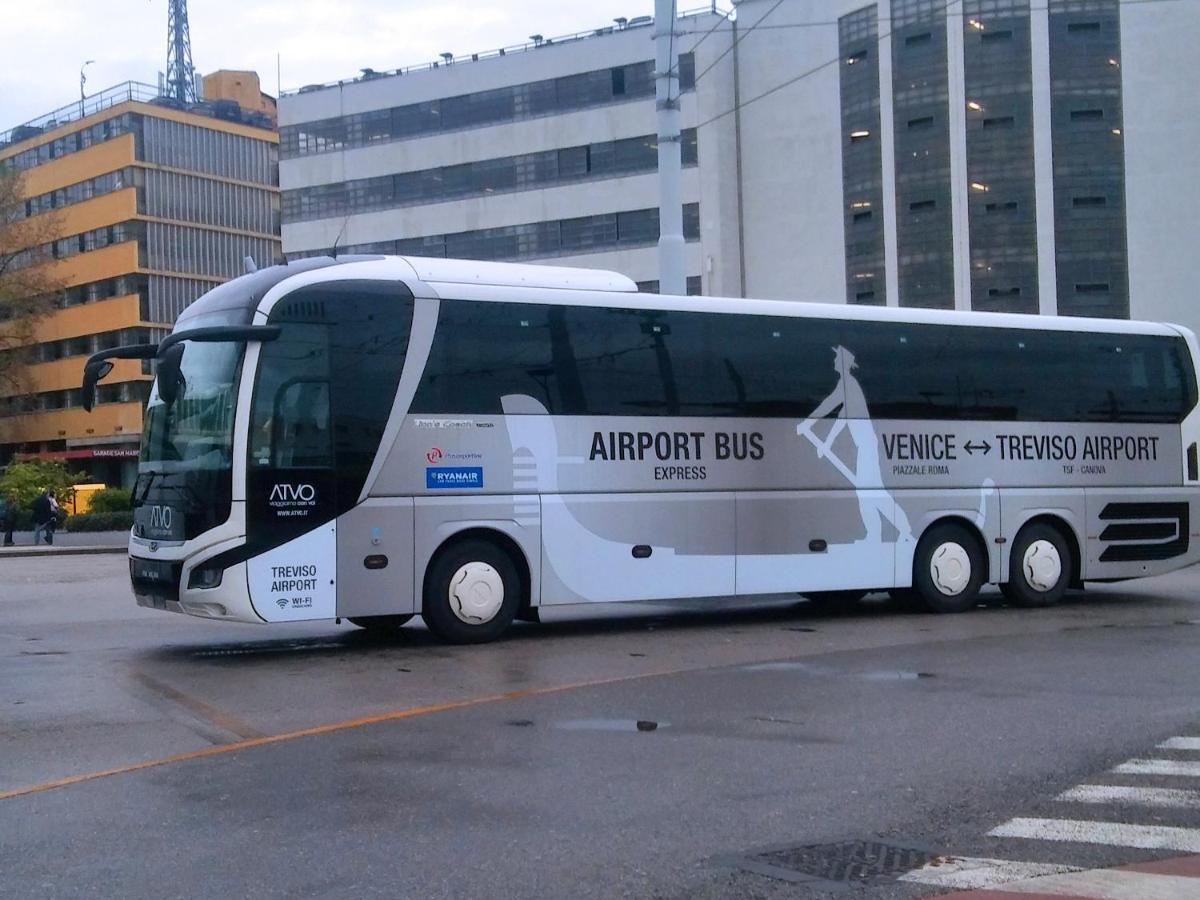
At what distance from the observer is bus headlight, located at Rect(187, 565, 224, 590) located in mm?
12695

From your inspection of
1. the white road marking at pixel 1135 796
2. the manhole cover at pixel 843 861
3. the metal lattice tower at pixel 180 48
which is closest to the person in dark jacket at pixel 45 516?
the white road marking at pixel 1135 796

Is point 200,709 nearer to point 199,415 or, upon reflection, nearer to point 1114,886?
point 199,415

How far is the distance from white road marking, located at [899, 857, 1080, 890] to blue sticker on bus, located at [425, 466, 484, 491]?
8.19 m

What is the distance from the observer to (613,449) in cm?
1477

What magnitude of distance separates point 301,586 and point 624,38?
4443cm

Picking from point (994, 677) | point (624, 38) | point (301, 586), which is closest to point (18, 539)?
point (624, 38)

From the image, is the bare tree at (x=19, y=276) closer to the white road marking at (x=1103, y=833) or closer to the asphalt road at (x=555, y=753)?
the asphalt road at (x=555, y=753)

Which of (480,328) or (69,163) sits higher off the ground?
(69,163)

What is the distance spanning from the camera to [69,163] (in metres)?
75.7

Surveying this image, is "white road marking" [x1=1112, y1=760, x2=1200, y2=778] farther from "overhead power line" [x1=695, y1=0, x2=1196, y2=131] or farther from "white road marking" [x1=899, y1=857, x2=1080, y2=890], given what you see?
"overhead power line" [x1=695, y1=0, x2=1196, y2=131]

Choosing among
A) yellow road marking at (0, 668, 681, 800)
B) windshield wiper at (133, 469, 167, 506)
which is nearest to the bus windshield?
windshield wiper at (133, 469, 167, 506)

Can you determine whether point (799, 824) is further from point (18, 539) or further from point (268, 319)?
point (18, 539)

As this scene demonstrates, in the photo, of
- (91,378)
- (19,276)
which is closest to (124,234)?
(19,276)

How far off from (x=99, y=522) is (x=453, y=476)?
111ft
